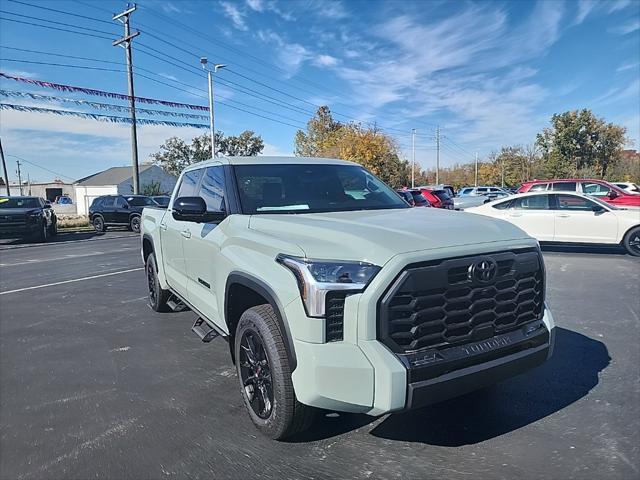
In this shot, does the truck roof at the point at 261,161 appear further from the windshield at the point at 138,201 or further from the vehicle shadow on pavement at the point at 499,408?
the windshield at the point at 138,201

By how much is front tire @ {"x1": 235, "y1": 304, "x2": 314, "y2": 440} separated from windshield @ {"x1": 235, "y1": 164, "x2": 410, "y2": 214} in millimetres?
982

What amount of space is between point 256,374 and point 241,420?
0.45m

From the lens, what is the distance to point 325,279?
7.52 feet

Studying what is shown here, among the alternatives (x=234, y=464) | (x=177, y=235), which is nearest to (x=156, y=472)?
(x=234, y=464)

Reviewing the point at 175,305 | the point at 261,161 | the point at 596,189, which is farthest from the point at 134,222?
the point at 596,189

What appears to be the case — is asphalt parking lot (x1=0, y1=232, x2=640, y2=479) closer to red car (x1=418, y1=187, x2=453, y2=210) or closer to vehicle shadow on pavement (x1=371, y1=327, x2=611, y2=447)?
vehicle shadow on pavement (x1=371, y1=327, x2=611, y2=447)

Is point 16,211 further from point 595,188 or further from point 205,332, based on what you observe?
point 595,188

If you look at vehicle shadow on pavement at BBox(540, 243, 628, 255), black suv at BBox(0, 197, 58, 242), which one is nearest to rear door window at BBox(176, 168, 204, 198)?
vehicle shadow on pavement at BBox(540, 243, 628, 255)

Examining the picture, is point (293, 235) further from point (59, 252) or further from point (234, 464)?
point (59, 252)

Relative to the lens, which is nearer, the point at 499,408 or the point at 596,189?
the point at 499,408

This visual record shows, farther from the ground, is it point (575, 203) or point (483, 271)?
point (575, 203)

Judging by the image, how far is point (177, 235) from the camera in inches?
176

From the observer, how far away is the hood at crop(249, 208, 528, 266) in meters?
2.34

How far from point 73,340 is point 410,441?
12.9 feet
